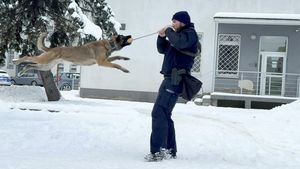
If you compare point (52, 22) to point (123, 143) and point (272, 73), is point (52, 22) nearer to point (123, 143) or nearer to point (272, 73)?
point (123, 143)

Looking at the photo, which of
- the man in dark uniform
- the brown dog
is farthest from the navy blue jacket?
the brown dog

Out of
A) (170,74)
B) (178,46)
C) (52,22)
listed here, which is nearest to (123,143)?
(170,74)

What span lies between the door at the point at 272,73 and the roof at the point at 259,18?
184cm

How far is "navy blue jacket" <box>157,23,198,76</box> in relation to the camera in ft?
18.6

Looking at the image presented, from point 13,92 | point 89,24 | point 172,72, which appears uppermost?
point 89,24

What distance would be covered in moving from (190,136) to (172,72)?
2539 millimetres

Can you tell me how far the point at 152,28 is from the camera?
2323cm

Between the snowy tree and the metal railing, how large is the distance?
24.7ft

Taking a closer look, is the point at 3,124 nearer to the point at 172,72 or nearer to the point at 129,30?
the point at 172,72

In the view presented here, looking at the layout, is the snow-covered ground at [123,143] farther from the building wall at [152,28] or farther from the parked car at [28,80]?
the parked car at [28,80]

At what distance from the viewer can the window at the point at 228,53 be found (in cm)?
2259

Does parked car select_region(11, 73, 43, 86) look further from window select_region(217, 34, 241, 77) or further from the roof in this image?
the roof

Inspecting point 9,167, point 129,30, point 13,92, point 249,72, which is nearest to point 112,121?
point 9,167

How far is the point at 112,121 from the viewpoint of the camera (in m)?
9.19
